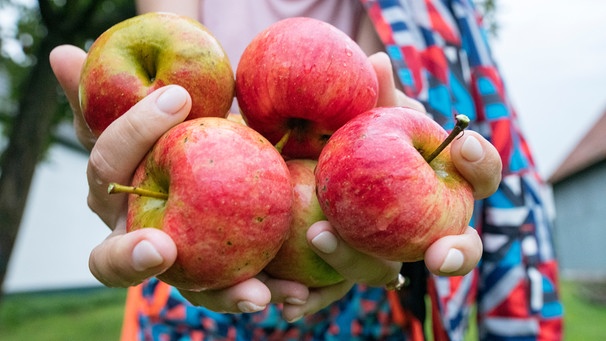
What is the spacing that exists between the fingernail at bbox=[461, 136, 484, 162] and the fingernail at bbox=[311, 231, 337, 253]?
0.94ft

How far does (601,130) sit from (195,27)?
24.7 meters

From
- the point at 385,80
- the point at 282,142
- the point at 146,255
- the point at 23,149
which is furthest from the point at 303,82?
the point at 23,149

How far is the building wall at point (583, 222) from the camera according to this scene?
19.5 meters

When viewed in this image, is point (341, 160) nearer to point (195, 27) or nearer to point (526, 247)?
point (195, 27)

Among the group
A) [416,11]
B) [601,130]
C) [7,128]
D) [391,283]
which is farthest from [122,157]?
[601,130]

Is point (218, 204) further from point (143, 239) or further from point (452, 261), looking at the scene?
point (452, 261)

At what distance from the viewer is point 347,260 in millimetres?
1142

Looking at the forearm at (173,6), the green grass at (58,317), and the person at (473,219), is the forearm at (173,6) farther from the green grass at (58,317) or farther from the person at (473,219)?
the green grass at (58,317)

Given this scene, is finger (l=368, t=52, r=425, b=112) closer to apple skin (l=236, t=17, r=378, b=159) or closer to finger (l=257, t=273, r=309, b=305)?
apple skin (l=236, t=17, r=378, b=159)

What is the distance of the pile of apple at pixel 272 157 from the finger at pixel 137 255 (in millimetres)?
42

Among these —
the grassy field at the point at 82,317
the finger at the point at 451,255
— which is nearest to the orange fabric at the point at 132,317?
the finger at the point at 451,255

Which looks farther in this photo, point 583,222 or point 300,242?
point 583,222

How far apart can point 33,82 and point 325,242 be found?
503 centimetres

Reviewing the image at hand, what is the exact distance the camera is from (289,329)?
5.64 ft
